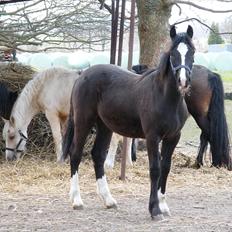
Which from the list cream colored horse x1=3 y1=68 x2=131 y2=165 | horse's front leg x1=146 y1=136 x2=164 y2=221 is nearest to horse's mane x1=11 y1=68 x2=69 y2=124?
cream colored horse x1=3 y1=68 x2=131 y2=165

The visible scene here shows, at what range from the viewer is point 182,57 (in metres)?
4.05

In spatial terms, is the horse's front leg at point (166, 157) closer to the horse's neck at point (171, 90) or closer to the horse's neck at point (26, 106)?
the horse's neck at point (171, 90)

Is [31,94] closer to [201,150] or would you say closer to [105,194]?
[201,150]

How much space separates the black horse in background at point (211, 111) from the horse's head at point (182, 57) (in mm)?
3346

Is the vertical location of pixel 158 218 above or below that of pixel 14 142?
above

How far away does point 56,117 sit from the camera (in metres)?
8.09

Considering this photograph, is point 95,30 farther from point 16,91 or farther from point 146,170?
point 146,170

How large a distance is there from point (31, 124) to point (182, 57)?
5.39 metres

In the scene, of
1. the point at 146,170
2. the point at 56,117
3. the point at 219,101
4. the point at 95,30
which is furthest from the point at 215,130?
the point at 95,30

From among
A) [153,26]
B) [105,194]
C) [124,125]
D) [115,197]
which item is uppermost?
[153,26]

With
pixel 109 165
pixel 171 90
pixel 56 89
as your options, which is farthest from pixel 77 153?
pixel 56 89

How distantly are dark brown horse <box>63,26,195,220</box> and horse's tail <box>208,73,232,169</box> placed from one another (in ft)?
8.67

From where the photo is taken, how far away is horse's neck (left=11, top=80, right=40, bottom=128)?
8.13 metres

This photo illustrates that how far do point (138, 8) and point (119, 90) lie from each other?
4.42 metres
